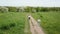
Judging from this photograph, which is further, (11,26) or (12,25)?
(12,25)

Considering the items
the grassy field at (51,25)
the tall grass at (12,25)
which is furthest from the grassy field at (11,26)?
the grassy field at (51,25)

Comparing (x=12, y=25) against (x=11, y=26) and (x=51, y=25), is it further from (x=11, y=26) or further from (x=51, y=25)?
(x=51, y=25)

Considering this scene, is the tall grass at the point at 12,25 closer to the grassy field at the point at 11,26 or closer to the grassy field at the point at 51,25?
the grassy field at the point at 11,26

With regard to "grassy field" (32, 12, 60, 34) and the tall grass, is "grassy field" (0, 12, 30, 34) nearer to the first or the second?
Result: the tall grass

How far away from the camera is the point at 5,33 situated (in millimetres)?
5688

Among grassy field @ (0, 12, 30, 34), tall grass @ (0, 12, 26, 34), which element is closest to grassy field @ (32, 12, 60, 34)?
grassy field @ (0, 12, 30, 34)

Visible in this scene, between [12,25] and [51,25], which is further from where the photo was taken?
[12,25]

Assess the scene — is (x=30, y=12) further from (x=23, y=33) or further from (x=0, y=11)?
(x=23, y=33)

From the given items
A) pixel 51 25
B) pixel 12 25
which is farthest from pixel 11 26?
pixel 51 25
